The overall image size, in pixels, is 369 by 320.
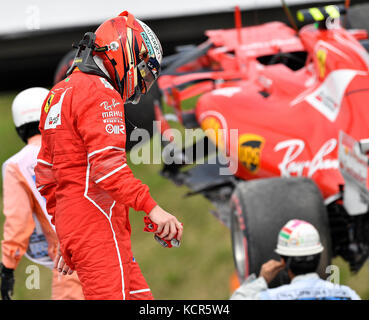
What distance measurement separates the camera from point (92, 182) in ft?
8.40

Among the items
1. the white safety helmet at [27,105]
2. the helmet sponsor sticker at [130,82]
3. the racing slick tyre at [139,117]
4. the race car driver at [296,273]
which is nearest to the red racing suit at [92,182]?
the helmet sponsor sticker at [130,82]

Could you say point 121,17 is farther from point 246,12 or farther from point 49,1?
point 246,12

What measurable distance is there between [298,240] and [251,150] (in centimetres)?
88

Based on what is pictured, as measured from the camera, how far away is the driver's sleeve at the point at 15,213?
3627 millimetres

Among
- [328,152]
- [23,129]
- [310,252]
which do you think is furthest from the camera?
[328,152]

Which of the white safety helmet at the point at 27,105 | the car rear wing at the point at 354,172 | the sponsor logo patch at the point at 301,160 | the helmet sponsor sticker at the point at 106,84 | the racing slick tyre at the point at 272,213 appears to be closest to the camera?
the helmet sponsor sticker at the point at 106,84

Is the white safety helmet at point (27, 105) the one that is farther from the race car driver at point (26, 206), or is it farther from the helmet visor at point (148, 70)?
the helmet visor at point (148, 70)

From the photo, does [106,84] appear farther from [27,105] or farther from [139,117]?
[27,105]

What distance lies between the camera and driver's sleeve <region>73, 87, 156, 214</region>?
2.45 m

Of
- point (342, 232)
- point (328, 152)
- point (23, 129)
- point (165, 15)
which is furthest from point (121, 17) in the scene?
point (165, 15)

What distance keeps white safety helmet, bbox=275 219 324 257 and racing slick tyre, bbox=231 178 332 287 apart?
139mm

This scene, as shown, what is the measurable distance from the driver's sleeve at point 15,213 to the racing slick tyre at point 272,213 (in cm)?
122

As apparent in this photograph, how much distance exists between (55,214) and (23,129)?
3.59ft

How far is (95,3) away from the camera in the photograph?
20.3 feet
